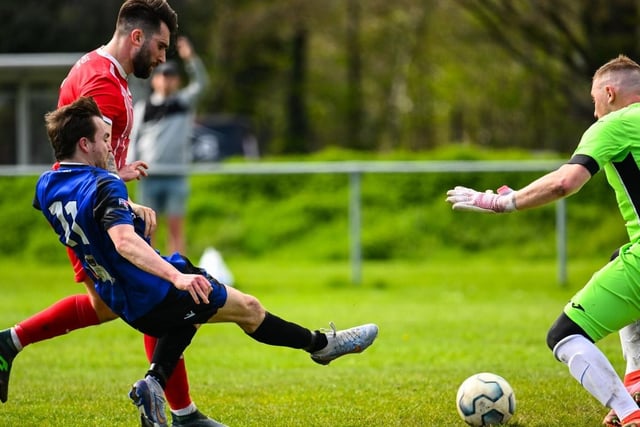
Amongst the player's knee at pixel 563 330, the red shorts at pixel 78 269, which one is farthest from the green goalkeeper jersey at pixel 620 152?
the red shorts at pixel 78 269

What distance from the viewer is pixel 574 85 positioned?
691 inches

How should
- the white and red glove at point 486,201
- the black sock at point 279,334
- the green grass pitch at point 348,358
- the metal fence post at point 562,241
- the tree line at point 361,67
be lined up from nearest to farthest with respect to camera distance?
the white and red glove at point 486,201
the black sock at point 279,334
the green grass pitch at point 348,358
the metal fence post at point 562,241
the tree line at point 361,67

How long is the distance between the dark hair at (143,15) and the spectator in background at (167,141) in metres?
7.39

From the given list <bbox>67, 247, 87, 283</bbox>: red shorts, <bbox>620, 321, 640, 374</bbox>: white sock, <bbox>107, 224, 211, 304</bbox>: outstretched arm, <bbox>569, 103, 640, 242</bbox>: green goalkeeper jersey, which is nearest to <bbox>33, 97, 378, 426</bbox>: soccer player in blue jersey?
<bbox>107, 224, 211, 304</bbox>: outstretched arm

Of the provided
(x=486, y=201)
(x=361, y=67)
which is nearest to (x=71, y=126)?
(x=486, y=201)

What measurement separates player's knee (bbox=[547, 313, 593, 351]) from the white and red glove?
Result: 0.70 m

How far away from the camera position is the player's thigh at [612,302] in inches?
212

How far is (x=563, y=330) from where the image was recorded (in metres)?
5.47

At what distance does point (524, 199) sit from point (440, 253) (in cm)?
1046

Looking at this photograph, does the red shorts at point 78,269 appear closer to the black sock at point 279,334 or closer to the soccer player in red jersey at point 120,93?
the soccer player in red jersey at point 120,93

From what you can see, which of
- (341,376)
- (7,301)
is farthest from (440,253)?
(341,376)

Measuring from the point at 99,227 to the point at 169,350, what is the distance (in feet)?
2.51

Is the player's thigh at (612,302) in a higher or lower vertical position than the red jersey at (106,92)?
lower

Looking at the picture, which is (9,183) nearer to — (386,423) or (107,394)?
(107,394)
